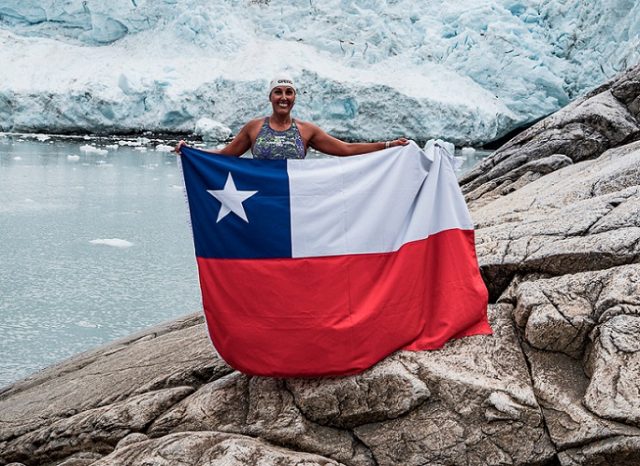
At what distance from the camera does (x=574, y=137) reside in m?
6.66

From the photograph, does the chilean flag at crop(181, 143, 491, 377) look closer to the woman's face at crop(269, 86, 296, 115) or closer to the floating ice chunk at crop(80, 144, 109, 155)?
the woman's face at crop(269, 86, 296, 115)

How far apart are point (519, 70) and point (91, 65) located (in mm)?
17317

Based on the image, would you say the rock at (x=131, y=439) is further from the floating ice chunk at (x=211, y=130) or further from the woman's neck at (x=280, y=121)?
the floating ice chunk at (x=211, y=130)

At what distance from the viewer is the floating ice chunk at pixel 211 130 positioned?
25.2m

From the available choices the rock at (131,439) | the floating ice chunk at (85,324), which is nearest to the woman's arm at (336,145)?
the rock at (131,439)

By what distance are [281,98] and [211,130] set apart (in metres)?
22.8

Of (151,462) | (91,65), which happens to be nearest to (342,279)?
(151,462)

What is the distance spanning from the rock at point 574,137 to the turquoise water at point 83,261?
864 millimetres

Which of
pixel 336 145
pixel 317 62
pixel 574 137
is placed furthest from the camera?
pixel 317 62

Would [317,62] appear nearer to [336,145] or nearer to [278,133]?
A: [336,145]

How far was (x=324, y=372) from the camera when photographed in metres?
2.82

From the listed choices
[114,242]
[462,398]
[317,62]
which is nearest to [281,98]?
[462,398]

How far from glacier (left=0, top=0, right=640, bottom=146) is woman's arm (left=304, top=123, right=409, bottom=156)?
24218 mm

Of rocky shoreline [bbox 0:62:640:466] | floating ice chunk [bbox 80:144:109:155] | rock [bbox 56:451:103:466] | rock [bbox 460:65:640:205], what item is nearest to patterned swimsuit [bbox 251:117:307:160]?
rocky shoreline [bbox 0:62:640:466]
